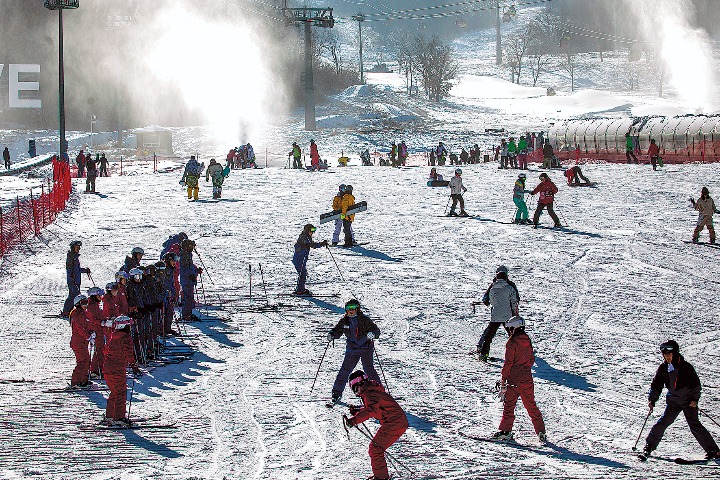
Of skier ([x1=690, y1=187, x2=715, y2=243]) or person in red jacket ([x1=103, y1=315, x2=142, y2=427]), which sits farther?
skier ([x1=690, y1=187, x2=715, y2=243])

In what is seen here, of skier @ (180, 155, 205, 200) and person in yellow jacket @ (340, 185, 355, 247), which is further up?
skier @ (180, 155, 205, 200)

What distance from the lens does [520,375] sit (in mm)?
10148

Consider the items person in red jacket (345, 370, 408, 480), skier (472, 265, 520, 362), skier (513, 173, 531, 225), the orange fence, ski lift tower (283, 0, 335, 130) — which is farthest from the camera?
ski lift tower (283, 0, 335, 130)

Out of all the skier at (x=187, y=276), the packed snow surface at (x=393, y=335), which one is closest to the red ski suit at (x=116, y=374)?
the packed snow surface at (x=393, y=335)

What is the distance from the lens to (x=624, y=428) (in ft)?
36.1

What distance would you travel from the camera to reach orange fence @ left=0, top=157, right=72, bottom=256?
2548 cm

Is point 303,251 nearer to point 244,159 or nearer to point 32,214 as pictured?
point 32,214

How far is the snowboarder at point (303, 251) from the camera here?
1814 cm

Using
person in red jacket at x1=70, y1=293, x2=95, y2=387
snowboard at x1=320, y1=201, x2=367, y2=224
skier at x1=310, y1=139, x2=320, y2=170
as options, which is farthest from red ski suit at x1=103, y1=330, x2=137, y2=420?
skier at x1=310, y1=139, x2=320, y2=170

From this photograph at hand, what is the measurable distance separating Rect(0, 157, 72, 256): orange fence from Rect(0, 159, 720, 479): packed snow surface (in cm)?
59

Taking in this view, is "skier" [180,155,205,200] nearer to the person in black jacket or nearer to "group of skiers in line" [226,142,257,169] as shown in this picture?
"group of skiers in line" [226,142,257,169]

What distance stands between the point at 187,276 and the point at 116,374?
5.70 metres

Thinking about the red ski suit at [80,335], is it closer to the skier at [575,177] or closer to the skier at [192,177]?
the skier at [192,177]

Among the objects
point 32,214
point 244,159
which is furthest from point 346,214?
point 244,159
